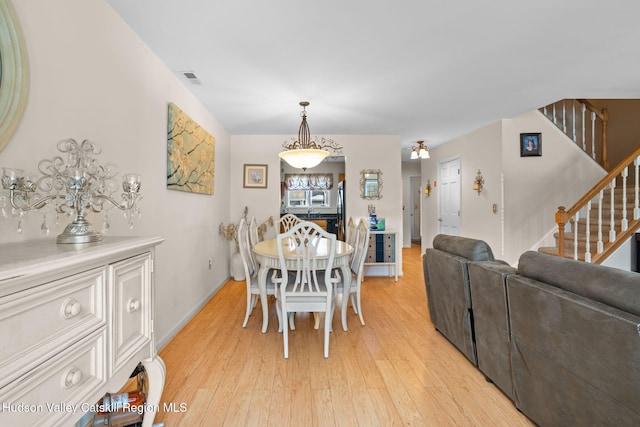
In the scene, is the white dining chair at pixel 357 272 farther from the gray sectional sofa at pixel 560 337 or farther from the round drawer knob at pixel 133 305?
the round drawer knob at pixel 133 305

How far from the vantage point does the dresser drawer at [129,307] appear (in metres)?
1.09

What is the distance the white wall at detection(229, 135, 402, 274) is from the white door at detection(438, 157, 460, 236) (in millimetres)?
1334

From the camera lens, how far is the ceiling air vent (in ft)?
9.00

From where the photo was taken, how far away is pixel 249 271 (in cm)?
292

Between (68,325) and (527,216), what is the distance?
520 centimetres

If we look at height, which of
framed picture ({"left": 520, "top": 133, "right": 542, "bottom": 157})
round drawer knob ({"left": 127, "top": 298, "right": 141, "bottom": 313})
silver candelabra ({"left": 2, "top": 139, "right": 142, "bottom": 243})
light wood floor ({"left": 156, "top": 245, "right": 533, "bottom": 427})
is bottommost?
light wood floor ({"left": 156, "top": 245, "right": 533, "bottom": 427})

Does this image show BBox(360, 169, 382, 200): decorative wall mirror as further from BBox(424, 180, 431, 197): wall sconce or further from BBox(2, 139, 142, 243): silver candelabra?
BBox(2, 139, 142, 243): silver candelabra

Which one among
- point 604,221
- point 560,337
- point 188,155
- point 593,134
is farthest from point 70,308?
point 593,134

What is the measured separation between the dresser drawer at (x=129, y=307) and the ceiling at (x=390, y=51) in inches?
63.4

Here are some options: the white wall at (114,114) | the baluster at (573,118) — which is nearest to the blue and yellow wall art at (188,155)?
the white wall at (114,114)

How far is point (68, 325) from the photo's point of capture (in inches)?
35.2

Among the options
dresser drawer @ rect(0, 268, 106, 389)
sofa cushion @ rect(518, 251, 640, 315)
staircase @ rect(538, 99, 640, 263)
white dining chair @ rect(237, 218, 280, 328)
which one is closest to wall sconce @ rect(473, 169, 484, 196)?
staircase @ rect(538, 99, 640, 263)

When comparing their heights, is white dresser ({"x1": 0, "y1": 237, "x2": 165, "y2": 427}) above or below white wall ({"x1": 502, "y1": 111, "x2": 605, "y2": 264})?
below

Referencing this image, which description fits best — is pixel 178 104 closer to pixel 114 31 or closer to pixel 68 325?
pixel 114 31
